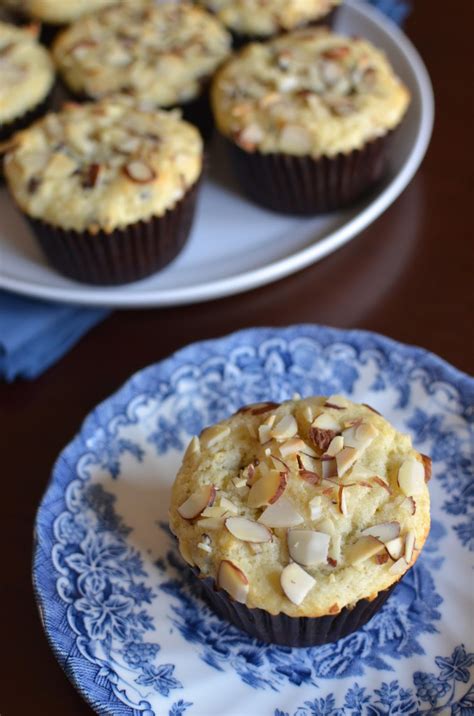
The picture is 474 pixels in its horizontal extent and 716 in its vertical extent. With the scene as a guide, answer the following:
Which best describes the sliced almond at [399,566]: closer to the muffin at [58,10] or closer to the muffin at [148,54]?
the muffin at [148,54]

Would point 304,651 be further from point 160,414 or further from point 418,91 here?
point 418,91

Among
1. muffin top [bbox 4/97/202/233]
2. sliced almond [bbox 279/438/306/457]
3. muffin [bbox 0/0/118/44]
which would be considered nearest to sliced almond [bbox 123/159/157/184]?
muffin top [bbox 4/97/202/233]

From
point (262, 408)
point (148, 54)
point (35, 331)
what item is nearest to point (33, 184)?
point (35, 331)

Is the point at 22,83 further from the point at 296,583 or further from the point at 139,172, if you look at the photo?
the point at 296,583

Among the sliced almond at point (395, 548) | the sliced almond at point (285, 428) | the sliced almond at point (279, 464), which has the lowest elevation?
the sliced almond at point (395, 548)

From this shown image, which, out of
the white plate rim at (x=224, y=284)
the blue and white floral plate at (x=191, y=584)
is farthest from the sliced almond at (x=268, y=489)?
the white plate rim at (x=224, y=284)

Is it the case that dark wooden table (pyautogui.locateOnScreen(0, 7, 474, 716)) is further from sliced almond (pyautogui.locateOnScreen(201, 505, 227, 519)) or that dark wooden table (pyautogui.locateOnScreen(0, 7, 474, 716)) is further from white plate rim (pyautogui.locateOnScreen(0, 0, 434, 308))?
sliced almond (pyautogui.locateOnScreen(201, 505, 227, 519))

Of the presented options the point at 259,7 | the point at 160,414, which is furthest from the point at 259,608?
the point at 259,7
